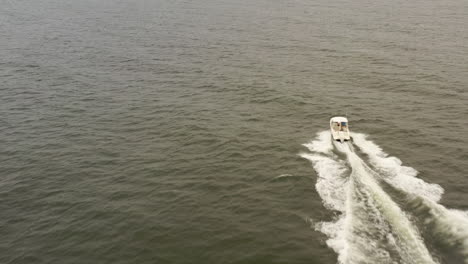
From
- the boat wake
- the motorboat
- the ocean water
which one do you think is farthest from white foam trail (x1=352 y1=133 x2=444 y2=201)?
the motorboat

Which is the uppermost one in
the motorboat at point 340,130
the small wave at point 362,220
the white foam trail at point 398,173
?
the motorboat at point 340,130

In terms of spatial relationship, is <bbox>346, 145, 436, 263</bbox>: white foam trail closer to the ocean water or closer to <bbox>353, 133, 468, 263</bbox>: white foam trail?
the ocean water

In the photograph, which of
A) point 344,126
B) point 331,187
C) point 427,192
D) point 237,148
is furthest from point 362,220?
point 237,148

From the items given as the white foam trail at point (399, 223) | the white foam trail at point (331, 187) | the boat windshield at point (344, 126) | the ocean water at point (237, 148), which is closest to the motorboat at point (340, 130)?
the boat windshield at point (344, 126)

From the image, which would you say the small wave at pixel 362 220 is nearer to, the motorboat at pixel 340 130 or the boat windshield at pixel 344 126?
the motorboat at pixel 340 130

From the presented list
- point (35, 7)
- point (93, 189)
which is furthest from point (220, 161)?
point (35, 7)

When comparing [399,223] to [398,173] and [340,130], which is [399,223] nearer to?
[398,173]
